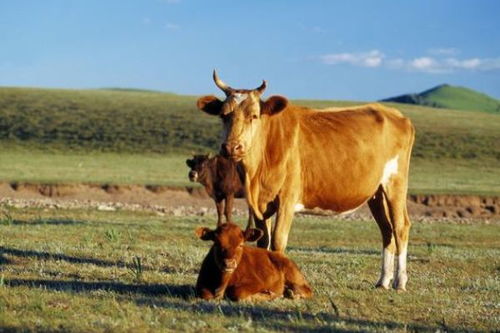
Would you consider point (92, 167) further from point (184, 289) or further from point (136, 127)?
point (184, 289)

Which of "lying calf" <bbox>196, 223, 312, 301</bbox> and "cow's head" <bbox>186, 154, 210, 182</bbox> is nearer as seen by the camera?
"lying calf" <bbox>196, 223, 312, 301</bbox>

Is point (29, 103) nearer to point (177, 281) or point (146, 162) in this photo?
point (146, 162)

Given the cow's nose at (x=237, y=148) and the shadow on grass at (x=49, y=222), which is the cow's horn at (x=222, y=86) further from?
the shadow on grass at (x=49, y=222)

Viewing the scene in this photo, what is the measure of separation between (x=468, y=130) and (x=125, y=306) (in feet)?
197

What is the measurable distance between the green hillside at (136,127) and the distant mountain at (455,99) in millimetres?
61660

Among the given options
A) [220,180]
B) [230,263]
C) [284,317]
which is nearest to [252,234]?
[230,263]

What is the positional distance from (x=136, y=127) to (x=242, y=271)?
55.4 meters

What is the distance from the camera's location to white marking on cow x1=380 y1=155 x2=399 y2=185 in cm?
1314

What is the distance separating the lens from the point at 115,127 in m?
65.6

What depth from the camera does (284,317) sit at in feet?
32.7

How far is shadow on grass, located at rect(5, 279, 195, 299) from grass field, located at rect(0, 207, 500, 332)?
0.01 m

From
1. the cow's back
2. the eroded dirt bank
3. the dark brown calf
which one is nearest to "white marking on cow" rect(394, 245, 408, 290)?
the cow's back

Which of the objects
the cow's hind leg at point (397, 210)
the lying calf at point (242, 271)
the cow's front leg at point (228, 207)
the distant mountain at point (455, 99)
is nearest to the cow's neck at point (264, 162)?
the lying calf at point (242, 271)

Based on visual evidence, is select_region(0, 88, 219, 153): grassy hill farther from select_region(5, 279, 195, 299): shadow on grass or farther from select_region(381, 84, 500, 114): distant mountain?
select_region(381, 84, 500, 114): distant mountain
